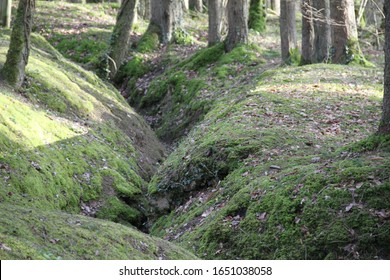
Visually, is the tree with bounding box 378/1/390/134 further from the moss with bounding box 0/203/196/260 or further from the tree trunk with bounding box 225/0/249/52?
the tree trunk with bounding box 225/0/249/52

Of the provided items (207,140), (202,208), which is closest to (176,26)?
(207,140)

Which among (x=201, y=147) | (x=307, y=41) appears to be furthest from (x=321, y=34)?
(x=201, y=147)

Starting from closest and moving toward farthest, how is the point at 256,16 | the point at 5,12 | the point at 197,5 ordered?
the point at 5,12 → the point at 256,16 → the point at 197,5

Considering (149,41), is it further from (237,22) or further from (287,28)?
(287,28)

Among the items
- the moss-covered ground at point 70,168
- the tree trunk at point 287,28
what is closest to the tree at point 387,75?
the moss-covered ground at point 70,168

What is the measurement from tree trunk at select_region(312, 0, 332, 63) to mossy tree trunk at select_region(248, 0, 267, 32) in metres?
10.7

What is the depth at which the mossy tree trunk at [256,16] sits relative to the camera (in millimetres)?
31750

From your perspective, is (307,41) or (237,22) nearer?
(307,41)

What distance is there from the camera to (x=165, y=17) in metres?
27.4

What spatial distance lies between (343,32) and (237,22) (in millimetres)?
4155

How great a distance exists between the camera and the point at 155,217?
12492 millimetres

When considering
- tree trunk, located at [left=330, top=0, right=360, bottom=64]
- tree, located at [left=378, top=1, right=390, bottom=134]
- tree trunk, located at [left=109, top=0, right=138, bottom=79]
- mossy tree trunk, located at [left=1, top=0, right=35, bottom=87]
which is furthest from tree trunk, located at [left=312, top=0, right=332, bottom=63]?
tree, located at [left=378, top=1, right=390, bottom=134]
